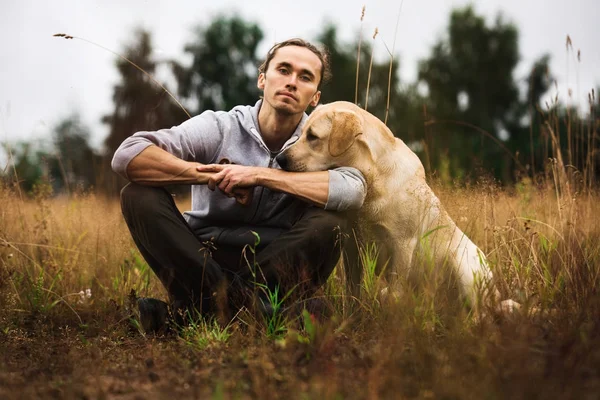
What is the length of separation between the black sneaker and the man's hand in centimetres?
70

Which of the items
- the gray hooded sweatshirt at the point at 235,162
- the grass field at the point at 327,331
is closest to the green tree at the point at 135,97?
the grass field at the point at 327,331

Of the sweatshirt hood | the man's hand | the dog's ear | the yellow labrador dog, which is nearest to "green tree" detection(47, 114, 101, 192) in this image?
the sweatshirt hood

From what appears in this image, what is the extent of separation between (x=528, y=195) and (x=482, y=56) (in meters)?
25.6

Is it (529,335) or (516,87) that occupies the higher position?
(516,87)

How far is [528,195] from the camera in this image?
15.3 ft

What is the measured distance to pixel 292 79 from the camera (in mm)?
3674

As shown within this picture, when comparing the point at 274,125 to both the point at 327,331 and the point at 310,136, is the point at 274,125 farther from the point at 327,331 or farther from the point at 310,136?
the point at 327,331

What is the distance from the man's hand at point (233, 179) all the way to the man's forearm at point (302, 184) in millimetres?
58

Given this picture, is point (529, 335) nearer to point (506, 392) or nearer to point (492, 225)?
point (506, 392)

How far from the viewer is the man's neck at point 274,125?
12.4ft

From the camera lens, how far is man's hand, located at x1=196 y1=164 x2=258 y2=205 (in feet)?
10.6

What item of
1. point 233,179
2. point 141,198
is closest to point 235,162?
point 233,179

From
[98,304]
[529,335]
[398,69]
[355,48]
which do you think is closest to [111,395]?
[529,335]

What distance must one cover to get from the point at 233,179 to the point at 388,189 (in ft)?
2.91
